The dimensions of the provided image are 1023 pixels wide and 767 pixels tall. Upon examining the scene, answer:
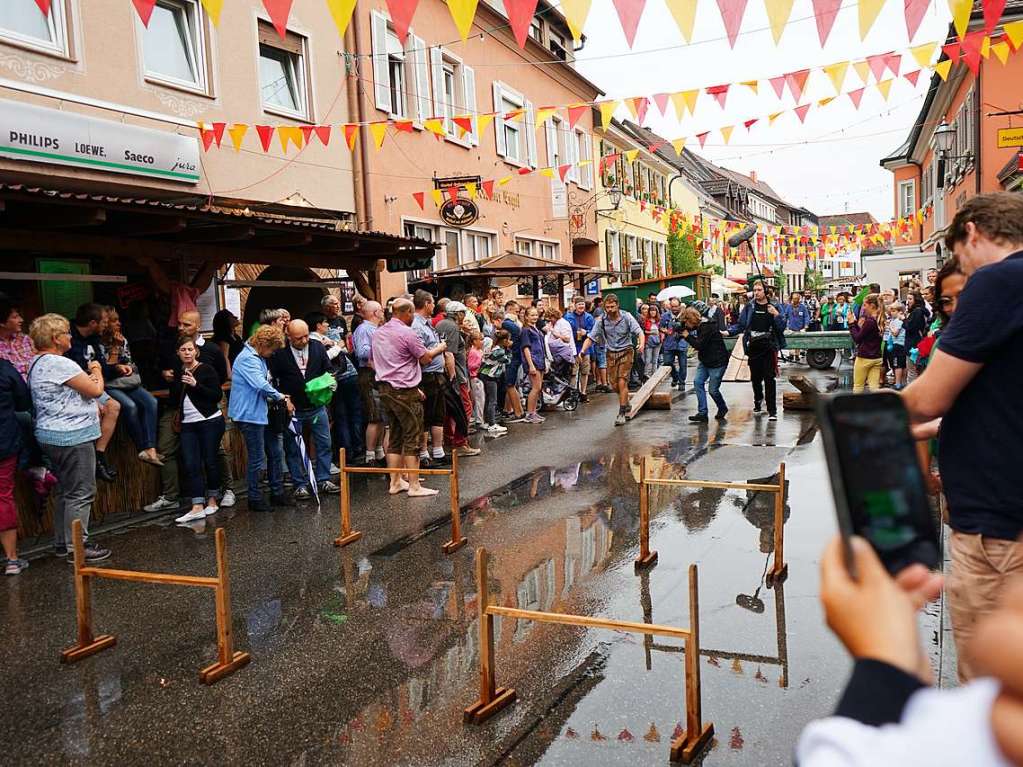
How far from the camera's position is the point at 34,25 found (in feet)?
32.8

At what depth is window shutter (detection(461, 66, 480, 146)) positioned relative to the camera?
750 inches

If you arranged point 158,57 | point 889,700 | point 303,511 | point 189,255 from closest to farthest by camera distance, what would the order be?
point 889,700 → point 303,511 → point 189,255 → point 158,57

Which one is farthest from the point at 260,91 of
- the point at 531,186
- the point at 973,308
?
the point at 973,308

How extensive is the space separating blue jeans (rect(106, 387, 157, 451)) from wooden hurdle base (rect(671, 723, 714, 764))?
629 cm

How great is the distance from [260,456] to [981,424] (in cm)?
694

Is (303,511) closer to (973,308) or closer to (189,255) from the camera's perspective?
(189,255)

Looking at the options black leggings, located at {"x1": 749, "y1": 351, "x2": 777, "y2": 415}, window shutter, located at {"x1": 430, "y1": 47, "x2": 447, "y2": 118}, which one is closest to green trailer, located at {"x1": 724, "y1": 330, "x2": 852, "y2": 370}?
black leggings, located at {"x1": 749, "y1": 351, "x2": 777, "y2": 415}

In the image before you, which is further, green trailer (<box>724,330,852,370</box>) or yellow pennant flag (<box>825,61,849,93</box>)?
green trailer (<box>724,330,852,370</box>)

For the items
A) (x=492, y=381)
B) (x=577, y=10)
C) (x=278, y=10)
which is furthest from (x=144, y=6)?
(x=492, y=381)

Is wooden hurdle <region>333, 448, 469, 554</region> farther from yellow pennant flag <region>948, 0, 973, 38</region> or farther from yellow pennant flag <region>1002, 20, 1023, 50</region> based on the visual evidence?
yellow pennant flag <region>1002, 20, 1023, 50</region>

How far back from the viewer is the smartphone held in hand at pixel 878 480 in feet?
3.63

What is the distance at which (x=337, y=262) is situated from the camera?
1224cm

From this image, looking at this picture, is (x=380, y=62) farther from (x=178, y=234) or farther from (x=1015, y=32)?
(x=1015, y=32)

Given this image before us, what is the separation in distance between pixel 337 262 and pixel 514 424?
381cm
